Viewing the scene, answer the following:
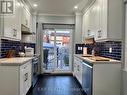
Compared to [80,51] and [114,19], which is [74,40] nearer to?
[80,51]

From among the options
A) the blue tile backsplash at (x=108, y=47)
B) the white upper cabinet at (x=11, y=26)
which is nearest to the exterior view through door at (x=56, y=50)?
the blue tile backsplash at (x=108, y=47)

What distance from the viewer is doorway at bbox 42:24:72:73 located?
315 inches

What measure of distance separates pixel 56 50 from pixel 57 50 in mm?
55

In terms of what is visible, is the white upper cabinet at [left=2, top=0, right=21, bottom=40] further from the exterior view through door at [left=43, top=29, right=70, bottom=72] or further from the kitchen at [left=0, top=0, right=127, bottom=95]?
the exterior view through door at [left=43, top=29, right=70, bottom=72]

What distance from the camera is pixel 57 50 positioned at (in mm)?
8117

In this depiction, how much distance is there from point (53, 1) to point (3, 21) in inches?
96.5

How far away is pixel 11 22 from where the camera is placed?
392cm

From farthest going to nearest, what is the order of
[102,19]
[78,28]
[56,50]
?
1. [56,50]
2. [78,28]
3. [102,19]

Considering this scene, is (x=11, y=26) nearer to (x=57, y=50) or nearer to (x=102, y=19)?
(x=102, y=19)

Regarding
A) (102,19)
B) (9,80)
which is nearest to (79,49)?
(102,19)

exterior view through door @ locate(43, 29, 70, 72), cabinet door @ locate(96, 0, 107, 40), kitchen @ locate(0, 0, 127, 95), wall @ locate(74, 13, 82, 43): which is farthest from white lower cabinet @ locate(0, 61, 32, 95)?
exterior view through door @ locate(43, 29, 70, 72)

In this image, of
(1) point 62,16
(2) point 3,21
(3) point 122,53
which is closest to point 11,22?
(2) point 3,21

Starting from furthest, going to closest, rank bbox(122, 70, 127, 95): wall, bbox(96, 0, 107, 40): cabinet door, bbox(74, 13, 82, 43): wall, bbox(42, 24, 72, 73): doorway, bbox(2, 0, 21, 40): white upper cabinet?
bbox(42, 24, 72, 73): doorway
bbox(74, 13, 82, 43): wall
bbox(96, 0, 107, 40): cabinet door
bbox(2, 0, 21, 40): white upper cabinet
bbox(122, 70, 127, 95): wall

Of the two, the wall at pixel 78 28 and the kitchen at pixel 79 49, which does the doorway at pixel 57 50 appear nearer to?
the kitchen at pixel 79 49
